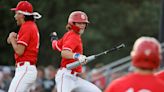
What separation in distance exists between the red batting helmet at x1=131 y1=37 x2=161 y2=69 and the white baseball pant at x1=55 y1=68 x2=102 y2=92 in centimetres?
499

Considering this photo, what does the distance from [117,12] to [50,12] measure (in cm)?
607

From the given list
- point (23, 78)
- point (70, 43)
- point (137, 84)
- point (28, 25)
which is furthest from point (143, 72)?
point (28, 25)

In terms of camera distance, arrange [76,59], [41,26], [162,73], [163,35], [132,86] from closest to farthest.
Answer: [132,86] < [162,73] < [76,59] < [163,35] < [41,26]

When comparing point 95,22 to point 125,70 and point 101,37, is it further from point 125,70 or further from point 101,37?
point 125,70

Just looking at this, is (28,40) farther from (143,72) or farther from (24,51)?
(143,72)

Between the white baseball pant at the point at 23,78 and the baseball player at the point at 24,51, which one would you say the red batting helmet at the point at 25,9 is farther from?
the white baseball pant at the point at 23,78

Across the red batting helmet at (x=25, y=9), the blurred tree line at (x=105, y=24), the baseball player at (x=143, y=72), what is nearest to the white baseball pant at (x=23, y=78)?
the red batting helmet at (x=25, y=9)

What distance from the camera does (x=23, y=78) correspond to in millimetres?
12594

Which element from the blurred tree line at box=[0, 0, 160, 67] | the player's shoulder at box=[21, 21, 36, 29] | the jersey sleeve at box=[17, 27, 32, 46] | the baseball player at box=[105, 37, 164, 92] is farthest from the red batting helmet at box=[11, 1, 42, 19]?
the blurred tree line at box=[0, 0, 160, 67]

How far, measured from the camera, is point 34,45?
12789 millimetres

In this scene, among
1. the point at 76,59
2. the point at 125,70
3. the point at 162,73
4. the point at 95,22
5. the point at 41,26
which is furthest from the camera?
the point at 95,22

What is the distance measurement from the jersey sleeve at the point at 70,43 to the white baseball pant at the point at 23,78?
71 centimetres

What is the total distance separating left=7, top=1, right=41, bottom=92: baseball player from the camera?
41.2 ft

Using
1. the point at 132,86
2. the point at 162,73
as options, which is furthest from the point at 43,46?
the point at 132,86
